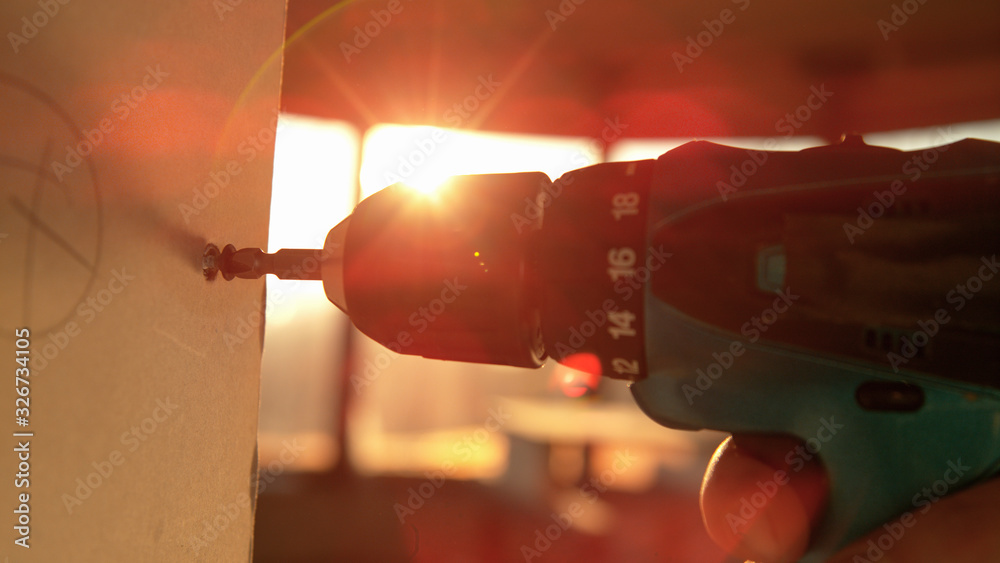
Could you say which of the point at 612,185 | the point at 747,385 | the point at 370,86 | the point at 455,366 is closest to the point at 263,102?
the point at 612,185

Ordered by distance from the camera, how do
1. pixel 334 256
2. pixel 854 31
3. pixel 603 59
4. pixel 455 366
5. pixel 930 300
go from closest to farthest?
pixel 930 300
pixel 334 256
pixel 854 31
pixel 603 59
pixel 455 366

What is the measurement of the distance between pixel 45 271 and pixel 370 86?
4.40ft

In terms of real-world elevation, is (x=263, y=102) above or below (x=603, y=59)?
below

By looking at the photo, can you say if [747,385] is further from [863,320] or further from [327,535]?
[327,535]

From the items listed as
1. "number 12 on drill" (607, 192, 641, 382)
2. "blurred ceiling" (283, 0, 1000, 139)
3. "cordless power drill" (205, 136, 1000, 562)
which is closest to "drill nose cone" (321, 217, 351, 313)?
"cordless power drill" (205, 136, 1000, 562)

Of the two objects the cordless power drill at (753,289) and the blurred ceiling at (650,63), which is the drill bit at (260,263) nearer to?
the cordless power drill at (753,289)

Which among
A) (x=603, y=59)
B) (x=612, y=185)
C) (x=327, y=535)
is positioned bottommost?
(x=327, y=535)

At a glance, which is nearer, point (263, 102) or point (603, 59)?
point (263, 102)

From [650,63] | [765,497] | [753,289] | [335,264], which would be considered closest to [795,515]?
[765,497]

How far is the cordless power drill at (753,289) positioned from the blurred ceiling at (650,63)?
94cm

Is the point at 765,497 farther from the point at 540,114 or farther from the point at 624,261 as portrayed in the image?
the point at 540,114

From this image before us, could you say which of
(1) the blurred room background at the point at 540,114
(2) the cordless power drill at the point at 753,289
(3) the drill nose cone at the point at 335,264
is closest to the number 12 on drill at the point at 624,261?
(2) the cordless power drill at the point at 753,289

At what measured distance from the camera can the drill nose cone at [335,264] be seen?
16.3 inches

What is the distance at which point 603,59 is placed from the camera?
1477 mm
